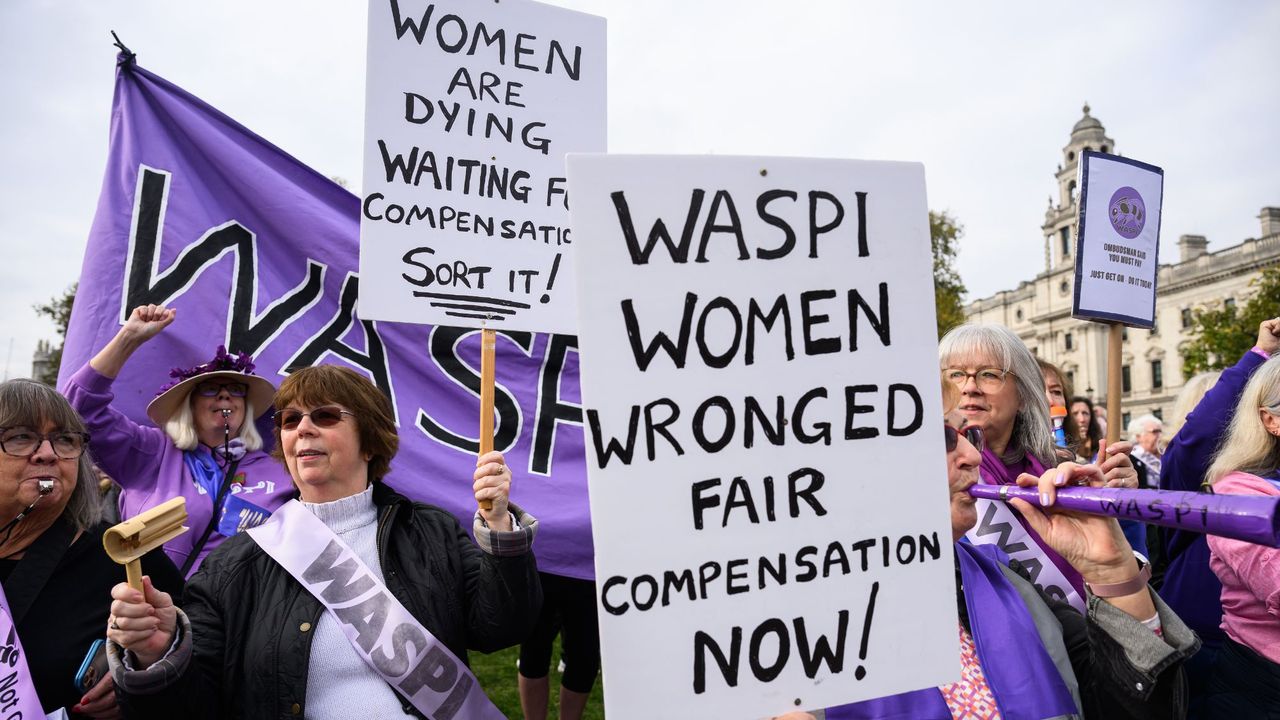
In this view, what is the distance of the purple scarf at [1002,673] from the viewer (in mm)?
1878

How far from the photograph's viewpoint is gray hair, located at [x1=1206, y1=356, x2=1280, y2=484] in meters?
2.67

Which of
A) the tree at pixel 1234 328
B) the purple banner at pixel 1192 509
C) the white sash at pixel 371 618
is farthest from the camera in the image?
the tree at pixel 1234 328

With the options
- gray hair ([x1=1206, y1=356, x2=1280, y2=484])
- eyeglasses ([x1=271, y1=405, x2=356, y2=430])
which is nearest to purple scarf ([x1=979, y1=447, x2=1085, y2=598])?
gray hair ([x1=1206, y1=356, x2=1280, y2=484])

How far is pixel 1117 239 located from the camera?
3096 millimetres

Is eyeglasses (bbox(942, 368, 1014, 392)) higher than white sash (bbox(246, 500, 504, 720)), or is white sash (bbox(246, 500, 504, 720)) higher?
eyeglasses (bbox(942, 368, 1014, 392))

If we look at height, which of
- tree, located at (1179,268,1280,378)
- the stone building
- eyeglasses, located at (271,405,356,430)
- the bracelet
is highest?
the stone building

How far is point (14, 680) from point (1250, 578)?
3.37m

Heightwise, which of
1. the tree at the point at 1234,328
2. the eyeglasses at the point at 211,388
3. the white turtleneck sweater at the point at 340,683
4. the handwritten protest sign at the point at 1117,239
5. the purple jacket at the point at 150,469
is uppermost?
the tree at the point at 1234,328

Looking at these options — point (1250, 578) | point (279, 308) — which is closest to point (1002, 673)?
point (1250, 578)

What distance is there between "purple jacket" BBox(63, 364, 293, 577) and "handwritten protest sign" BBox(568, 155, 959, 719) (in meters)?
2.15

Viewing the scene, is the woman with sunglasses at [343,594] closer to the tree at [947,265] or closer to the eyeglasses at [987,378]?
the eyeglasses at [987,378]

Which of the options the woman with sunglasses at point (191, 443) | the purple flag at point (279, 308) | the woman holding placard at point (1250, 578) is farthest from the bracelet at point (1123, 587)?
the woman with sunglasses at point (191, 443)

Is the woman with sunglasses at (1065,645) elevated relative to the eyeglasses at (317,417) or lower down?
lower down

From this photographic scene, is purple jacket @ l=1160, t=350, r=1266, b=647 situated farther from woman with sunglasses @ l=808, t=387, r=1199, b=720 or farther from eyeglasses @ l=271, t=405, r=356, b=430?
eyeglasses @ l=271, t=405, r=356, b=430
